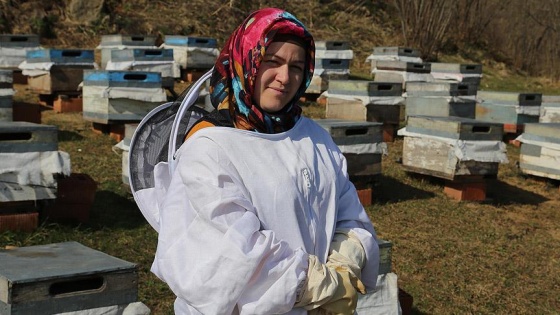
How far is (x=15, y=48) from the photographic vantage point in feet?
34.9

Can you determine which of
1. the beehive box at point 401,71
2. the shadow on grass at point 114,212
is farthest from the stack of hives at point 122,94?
the beehive box at point 401,71

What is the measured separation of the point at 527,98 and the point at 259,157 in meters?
8.41

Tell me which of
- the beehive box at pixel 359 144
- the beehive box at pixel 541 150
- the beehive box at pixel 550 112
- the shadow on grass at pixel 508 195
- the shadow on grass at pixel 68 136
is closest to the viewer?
the beehive box at pixel 359 144

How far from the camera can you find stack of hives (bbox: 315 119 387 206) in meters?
6.52

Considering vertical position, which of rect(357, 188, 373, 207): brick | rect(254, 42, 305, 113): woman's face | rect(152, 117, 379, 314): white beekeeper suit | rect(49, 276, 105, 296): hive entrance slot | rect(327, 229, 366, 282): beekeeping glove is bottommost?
rect(357, 188, 373, 207): brick

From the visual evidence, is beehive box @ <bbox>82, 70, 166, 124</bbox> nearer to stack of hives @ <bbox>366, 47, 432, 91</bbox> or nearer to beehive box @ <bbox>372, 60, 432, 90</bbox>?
stack of hives @ <bbox>366, 47, 432, 91</bbox>

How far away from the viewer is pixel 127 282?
326 cm

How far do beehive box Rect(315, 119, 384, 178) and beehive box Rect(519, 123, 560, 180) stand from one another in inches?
84.8

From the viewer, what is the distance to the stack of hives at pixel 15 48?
Answer: 10.6m

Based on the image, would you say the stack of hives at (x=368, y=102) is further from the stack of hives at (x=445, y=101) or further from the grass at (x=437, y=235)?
the grass at (x=437, y=235)

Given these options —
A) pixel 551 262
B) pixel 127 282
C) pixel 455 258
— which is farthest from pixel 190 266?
pixel 551 262

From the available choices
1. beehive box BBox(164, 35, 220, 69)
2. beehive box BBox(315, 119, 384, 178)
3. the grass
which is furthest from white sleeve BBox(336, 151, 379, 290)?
beehive box BBox(164, 35, 220, 69)

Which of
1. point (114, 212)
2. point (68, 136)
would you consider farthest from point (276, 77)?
point (68, 136)

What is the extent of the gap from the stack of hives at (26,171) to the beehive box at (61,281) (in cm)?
167
